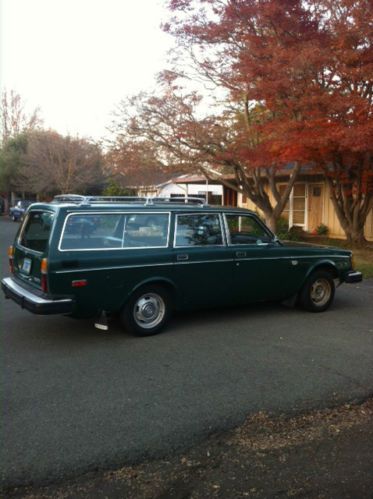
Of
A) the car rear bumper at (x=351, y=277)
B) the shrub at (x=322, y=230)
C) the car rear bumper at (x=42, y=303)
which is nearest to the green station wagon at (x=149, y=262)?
the car rear bumper at (x=42, y=303)

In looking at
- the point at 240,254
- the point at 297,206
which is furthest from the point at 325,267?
the point at 297,206

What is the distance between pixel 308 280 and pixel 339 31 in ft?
24.4

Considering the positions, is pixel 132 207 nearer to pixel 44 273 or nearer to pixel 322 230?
pixel 44 273

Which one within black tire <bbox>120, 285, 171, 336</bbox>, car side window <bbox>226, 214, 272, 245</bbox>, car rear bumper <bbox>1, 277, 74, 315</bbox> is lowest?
black tire <bbox>120, 285, 171, 336</bbox>

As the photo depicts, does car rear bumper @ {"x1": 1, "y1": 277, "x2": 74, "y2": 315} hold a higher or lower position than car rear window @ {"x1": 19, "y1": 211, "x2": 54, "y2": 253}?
lower

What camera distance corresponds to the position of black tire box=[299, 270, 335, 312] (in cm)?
775

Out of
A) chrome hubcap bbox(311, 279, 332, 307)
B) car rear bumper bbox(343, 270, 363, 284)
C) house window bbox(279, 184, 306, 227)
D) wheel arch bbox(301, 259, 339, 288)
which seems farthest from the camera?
house window bbox(279, 184, 306, 227)

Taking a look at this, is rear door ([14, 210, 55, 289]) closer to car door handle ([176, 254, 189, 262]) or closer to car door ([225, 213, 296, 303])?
car door handle ([176, 254, 189, 262])

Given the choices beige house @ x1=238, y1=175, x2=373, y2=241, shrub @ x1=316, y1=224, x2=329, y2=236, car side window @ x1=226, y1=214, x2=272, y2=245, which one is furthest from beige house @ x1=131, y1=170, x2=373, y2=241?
car side window @ x1=226, y1=214, x2=272, y2=245

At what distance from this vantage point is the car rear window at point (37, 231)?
238 inches

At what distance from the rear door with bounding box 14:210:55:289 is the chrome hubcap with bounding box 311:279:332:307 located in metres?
4.12

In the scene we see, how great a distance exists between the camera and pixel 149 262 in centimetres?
633

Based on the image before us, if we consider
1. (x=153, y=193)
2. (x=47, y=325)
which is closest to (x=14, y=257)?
(x=47, y=325)

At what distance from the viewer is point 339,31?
12164mm
